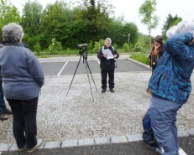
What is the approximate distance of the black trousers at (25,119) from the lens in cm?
283

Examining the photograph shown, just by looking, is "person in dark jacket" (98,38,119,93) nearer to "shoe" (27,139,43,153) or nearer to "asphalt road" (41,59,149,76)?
"shoe" (27,139,43,153)

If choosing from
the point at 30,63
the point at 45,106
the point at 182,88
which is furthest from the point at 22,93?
the point at 45,106

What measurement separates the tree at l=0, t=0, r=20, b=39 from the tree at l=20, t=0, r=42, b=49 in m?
10.4

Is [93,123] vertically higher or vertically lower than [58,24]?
lower

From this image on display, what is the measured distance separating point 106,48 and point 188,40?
398 centimetres

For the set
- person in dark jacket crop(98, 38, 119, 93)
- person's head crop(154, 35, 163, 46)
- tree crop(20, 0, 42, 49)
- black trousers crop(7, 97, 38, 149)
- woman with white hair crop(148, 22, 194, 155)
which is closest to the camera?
woman with white hair crop(148, 22, 194, 155)

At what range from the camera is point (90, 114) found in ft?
14.7

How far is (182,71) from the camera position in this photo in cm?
225

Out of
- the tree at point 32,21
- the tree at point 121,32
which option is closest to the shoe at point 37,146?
the tree at point 121,32

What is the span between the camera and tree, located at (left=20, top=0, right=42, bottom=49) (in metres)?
31.4

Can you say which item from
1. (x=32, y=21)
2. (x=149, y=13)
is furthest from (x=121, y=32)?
(x=32, y=21)

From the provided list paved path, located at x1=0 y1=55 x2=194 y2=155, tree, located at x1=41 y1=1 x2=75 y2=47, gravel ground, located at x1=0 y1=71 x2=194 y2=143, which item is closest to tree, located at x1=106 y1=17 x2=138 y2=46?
tree, located at x1=41 y1=1 x2=75 y2=47

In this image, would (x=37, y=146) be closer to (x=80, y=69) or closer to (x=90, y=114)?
(x=90, y=114)

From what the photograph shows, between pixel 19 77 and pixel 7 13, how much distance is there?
→ 1970cm
